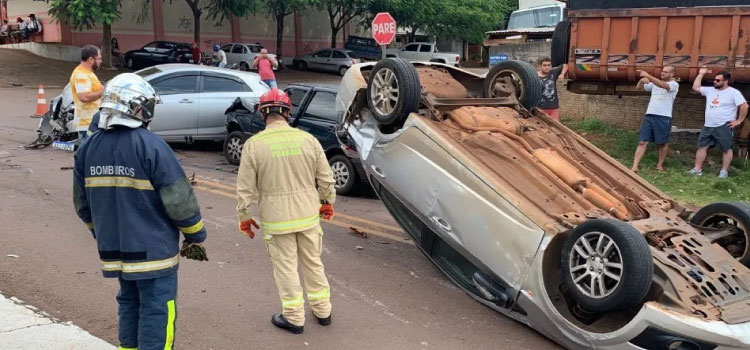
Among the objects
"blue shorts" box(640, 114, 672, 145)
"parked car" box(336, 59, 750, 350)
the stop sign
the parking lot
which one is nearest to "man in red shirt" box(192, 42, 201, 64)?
the stop sign

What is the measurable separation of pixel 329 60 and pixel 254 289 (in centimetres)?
2904

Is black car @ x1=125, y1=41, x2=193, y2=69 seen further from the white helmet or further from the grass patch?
the white helmet

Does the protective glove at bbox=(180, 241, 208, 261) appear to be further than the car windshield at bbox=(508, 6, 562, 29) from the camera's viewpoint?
No

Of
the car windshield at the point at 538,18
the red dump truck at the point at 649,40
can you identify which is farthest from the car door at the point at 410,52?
the red dump truck at the point at 649,40

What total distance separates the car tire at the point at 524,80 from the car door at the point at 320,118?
2.82 meters

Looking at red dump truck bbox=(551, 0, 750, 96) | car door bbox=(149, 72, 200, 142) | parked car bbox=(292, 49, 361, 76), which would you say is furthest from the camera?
parked car bbox=(292, 49, 361, 76)

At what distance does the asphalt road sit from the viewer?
413 centimetres

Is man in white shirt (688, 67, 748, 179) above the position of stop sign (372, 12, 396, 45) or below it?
below

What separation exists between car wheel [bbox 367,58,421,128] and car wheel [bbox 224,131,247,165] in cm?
436

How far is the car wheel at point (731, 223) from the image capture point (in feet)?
13.9

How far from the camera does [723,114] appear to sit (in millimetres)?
8766

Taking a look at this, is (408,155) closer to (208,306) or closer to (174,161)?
(208,306)

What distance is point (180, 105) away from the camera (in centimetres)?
984

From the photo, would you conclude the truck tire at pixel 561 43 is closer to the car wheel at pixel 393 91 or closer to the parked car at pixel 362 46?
the car wheel at pixel 393 91
